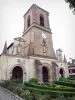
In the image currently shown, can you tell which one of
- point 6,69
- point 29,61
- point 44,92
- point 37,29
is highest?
point 37,29

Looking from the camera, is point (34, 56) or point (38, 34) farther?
point (38, 34)

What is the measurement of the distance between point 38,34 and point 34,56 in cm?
640

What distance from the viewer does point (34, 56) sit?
24297mm

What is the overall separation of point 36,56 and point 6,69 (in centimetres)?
746

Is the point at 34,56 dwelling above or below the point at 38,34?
below

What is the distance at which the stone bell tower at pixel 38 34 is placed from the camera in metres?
26.0

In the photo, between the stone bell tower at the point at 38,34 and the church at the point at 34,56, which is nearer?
the church at the point at 34,56

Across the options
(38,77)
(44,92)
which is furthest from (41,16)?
(44,92)

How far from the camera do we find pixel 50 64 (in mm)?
26625

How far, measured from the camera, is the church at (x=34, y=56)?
2139 cm

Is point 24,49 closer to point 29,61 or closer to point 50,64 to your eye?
point 29,61

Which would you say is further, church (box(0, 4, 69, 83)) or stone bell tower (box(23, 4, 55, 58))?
stone bell tower (box(23, 4, 55, 58))

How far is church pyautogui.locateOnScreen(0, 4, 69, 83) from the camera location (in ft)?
70.2

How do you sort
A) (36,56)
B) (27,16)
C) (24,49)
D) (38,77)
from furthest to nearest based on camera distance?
(27,16) < (24,49) < (36,56) < (38,77)
